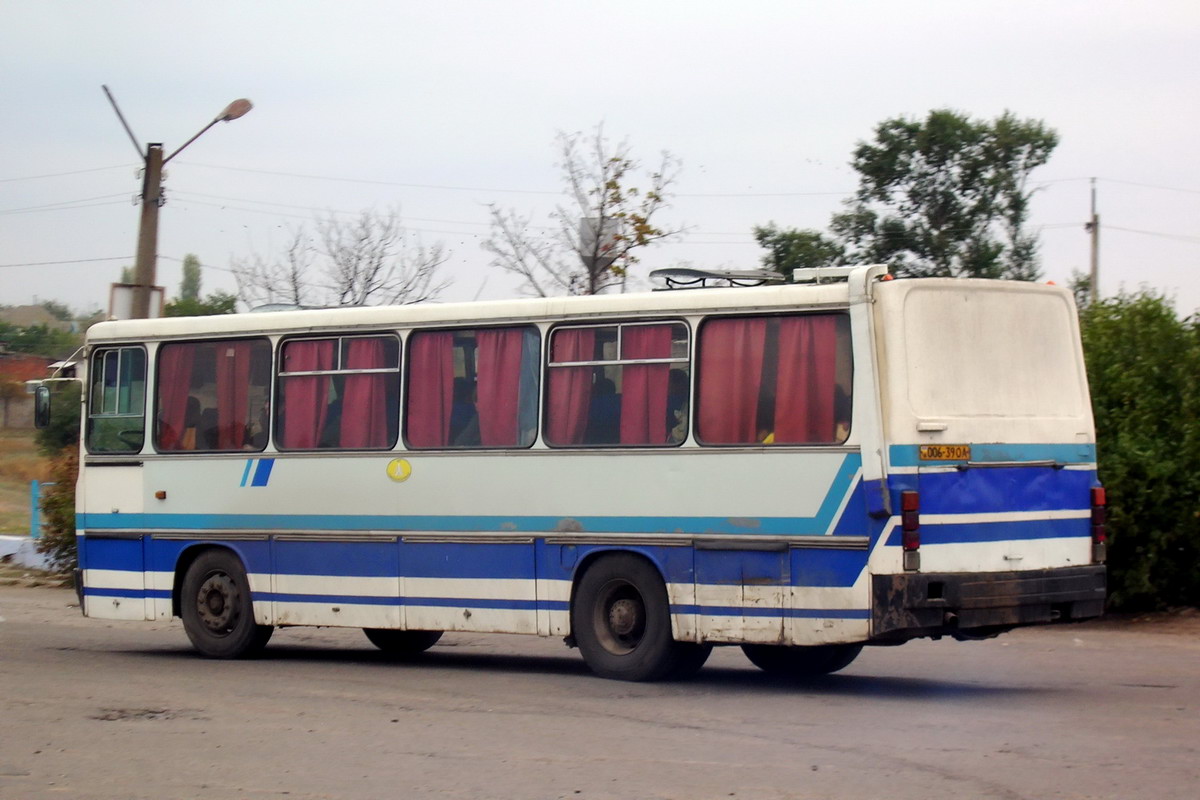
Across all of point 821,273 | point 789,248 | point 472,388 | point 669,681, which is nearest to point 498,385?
point 472,388

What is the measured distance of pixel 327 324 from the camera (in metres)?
13.1

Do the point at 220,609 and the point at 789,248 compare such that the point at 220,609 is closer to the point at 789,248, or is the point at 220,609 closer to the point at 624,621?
the point at 624,621

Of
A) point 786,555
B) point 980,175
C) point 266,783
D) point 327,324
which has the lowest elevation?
point 266,783

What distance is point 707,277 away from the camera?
39.1ft

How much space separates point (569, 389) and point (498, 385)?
25.6 inches

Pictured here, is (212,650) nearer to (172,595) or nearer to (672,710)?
(172,595)

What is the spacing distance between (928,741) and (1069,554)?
9.16ft

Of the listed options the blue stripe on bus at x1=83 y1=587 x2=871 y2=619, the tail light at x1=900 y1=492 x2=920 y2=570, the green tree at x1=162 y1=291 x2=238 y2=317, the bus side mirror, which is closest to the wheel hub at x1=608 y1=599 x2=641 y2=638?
the blue stripe on bus at x1=83 y1=587 x2=871 y2=619

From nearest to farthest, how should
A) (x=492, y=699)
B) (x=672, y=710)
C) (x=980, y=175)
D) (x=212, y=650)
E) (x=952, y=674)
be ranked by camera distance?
(x=672, y=710) → (x=492, y=699) → (x=952, y=674) → (x=212, y=650) → (x=980, y=175)

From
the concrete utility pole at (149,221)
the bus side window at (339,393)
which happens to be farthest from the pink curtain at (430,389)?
the concrete utility pole at (149,221)

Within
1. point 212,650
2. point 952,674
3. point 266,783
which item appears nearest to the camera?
point 266,783

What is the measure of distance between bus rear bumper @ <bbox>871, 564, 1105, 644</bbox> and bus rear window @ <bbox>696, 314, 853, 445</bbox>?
3.51ft

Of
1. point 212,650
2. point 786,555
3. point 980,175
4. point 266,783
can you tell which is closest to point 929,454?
point 786,555

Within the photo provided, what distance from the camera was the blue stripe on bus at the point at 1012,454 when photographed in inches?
399
